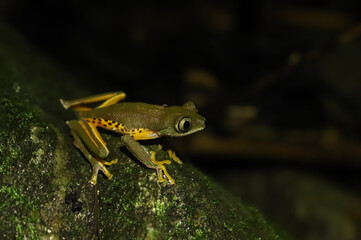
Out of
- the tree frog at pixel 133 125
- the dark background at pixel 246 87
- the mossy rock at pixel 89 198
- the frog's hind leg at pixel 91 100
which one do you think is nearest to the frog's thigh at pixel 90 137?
the tree frog at pixel 133 125

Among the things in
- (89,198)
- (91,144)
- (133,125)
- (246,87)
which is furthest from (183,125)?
(246,87)

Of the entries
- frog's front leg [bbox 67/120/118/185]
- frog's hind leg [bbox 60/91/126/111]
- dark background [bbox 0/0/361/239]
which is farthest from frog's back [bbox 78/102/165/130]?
dark background [bbox 0/0/361/239]

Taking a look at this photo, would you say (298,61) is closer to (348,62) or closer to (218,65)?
(218,65)

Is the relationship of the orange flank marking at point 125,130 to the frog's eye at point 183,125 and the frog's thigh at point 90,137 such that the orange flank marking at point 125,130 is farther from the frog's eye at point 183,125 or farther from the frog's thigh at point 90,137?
the frog's eye at point 183,125

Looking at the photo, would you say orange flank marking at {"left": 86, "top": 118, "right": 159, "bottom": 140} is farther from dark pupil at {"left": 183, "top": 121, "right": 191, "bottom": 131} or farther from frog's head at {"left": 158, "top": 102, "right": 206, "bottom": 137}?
dark pupil at {"left": 183, "top": 121, "right": 191, "bottom": 131}

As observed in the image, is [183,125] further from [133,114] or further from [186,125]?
[133,114]
